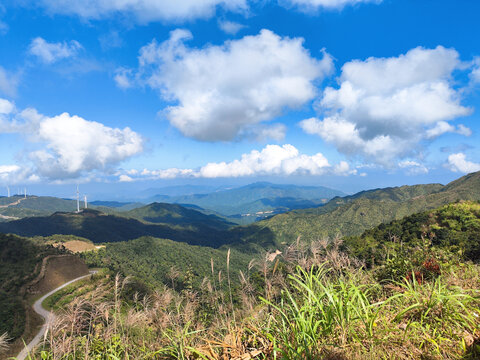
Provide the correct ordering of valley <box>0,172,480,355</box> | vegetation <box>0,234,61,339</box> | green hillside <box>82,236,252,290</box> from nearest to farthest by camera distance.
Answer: valley <box>0,172,480,355</box> < vegetation <box>0,234,61,339</box> < green hillside <box>82,236,252,290</box>

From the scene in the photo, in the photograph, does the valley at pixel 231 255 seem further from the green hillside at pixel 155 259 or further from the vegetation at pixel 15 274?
the green hillside at pixel 155 259

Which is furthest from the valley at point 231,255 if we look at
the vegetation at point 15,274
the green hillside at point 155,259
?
the green hillside at point 155,259

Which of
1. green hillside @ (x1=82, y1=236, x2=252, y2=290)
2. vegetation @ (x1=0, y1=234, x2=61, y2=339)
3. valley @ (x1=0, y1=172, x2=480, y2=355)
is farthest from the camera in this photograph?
green hillside @ (x1=82, y1=236, x2=252, y2=290)

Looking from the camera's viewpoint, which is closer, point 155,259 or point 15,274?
point 15,274

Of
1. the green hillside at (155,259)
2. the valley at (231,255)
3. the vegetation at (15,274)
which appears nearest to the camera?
the valley at (231,255)

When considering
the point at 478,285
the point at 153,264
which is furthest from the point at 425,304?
the point at 153,264

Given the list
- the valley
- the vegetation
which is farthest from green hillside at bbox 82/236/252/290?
the vegetation

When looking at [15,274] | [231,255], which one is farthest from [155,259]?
[15,274]

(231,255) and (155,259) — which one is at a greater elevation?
(155,259)

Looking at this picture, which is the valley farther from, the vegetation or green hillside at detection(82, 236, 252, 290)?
green hillside at detection(82, 236, 252, 290)

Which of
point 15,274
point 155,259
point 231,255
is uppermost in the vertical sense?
point 15,274

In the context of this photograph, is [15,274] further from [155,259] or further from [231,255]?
[231,255]

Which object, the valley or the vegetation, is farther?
the vegetation

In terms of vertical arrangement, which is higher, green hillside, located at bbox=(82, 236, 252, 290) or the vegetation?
the vegetation
